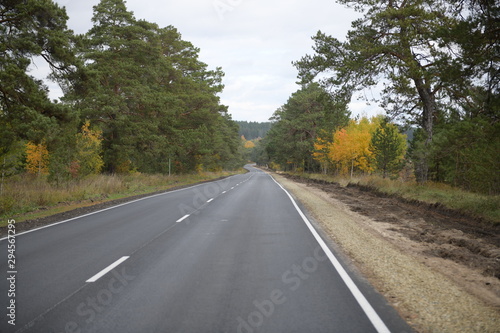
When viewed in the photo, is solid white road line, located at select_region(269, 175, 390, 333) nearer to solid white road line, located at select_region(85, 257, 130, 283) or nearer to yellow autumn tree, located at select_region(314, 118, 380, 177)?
solid white road line, located at select_region(85, 257, 130, 283)

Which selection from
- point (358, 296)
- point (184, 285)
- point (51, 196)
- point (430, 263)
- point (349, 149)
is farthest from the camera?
point (349, 149)

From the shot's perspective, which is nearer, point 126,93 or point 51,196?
point 51,196

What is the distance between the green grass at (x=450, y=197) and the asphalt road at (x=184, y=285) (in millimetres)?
7003

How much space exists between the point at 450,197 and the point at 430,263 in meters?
10.0

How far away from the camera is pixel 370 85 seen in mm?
18094

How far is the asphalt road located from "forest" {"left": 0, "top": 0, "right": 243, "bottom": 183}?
7860mm

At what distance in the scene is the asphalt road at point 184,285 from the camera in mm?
3865

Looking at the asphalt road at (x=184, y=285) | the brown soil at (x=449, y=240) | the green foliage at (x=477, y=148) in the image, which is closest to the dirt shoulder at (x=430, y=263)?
the brown soil at (x=449, y=240)

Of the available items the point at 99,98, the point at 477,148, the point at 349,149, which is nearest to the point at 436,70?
the point at 477,148

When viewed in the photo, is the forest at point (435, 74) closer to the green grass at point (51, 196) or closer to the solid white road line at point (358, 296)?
the solid white road line at point (358, 296)

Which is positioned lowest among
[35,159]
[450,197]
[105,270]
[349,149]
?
[105,270]

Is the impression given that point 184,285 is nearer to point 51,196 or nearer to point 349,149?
point 51,196

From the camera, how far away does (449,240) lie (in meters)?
8.58

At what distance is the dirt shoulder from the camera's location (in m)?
4.12
